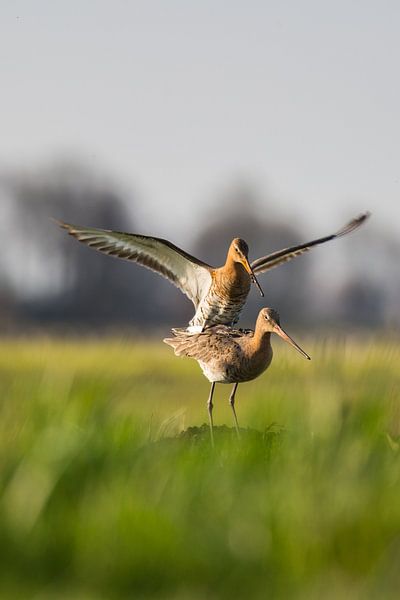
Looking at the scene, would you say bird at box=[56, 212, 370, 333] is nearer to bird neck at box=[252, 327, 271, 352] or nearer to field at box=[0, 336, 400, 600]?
bird neck at box=[252, 327, 271, 352]

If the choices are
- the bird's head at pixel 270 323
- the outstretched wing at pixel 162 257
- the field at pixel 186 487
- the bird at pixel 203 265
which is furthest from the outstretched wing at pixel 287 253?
the field at pixel 186 487

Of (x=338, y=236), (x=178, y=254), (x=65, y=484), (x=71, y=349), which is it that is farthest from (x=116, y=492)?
(x=178, y=254)

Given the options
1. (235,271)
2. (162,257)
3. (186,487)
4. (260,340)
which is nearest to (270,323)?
(260,340)

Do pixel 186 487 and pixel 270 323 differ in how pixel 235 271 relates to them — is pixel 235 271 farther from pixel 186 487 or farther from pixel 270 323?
pixel 186 487

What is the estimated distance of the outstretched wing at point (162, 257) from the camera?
33.9ft

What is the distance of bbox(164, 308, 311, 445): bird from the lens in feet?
28.4

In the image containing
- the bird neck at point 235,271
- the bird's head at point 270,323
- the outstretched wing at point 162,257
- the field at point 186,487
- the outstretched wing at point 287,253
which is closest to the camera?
the field at point 186,487

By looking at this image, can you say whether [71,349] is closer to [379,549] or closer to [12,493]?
[12,493]

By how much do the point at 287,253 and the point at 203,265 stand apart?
2.36 feet

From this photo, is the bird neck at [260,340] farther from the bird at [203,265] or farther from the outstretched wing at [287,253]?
the outstretched wing at [287,253]

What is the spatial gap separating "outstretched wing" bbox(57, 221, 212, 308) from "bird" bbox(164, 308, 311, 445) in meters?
1.34

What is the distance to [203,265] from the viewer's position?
10.6 meters

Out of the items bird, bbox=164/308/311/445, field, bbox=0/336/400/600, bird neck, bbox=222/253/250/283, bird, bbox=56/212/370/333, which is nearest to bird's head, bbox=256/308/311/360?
bird, bbox=164/308/311/445

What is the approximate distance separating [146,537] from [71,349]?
81 cm
